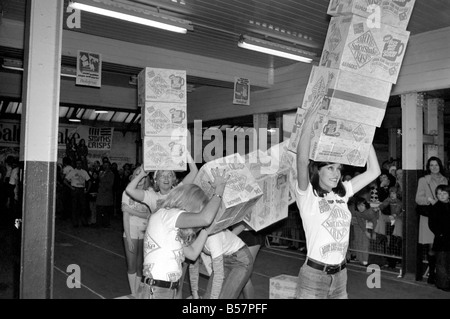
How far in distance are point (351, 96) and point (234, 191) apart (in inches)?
47.8

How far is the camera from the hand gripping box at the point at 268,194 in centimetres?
412

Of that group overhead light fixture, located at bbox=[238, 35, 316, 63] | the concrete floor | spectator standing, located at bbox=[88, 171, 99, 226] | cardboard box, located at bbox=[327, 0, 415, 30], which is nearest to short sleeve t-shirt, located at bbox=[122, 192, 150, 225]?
the concrete floor

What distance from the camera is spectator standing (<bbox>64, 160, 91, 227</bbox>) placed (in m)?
12.5

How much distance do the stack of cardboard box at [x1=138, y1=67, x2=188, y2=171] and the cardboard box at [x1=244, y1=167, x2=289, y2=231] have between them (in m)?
1.29

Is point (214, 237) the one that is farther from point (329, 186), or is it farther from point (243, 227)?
point (329, 186)

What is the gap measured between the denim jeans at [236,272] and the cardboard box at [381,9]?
2227 mm

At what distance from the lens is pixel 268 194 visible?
13.5ft

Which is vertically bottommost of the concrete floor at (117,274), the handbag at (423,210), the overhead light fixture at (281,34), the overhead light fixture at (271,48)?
the concrete floor at (117,274)

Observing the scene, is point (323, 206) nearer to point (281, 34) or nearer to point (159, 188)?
point (159, 188)

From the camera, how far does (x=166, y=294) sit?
2887 mm

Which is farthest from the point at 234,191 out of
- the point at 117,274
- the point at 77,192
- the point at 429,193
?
the point at 77,192

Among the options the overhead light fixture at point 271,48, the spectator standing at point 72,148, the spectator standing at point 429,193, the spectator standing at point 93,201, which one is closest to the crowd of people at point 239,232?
the spectator standing at point 429,193

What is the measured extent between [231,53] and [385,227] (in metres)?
4.71

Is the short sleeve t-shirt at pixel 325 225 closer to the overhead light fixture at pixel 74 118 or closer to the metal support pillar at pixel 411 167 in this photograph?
the metal support pillar at pixel 411 167
